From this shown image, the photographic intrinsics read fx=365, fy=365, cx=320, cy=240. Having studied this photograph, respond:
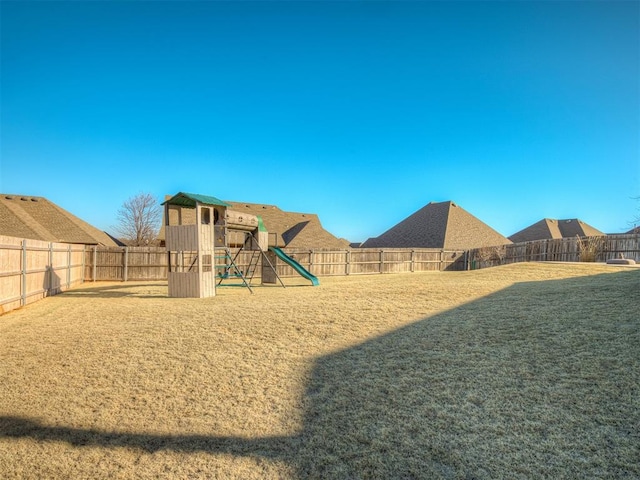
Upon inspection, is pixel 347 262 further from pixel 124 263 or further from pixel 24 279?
pixel 24 279

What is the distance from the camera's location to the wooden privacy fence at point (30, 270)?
382 inches

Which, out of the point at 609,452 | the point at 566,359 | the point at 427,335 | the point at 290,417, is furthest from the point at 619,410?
the point at 290,417

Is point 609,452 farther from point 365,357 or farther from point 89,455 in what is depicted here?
point 89,455

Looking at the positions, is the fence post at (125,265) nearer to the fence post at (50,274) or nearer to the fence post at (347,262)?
the fence post at (50,274)

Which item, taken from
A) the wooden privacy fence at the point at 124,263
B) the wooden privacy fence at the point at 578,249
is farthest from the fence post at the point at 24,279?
→ the wooden privacy fence at the point at 578,249

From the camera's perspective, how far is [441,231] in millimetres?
30125

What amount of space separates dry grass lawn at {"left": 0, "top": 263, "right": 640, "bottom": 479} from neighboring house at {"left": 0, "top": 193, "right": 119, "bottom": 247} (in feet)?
59.0

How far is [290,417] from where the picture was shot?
163 inches

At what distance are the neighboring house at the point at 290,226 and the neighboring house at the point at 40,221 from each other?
24.3ft

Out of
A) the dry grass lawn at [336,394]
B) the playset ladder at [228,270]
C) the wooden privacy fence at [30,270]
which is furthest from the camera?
the playset ladder at [228,270]

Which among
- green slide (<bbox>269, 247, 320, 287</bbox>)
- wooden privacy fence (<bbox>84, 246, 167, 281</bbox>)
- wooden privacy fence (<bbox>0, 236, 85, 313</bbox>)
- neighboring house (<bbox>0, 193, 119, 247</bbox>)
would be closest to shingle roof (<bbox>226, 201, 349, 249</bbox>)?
wooden privacy fence (<bbox>84, 246, 167, 281</bbox>)

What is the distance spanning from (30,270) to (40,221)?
702 inches

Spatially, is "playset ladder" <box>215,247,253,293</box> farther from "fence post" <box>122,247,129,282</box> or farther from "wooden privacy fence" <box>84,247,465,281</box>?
"fence post" <box>122,247,129,282</box>

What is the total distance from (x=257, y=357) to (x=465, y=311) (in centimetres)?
457
